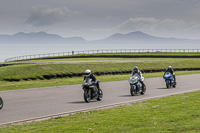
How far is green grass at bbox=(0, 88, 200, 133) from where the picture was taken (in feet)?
30.3

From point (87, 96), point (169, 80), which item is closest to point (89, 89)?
point (87, 96)

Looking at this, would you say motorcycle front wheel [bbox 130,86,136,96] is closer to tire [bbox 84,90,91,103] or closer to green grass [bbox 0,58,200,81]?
tire [bbox 84,90,91,103]

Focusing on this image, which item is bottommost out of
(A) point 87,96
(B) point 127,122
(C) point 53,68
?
(B) point 127,122

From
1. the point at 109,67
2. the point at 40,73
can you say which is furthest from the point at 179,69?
the point at 40,73

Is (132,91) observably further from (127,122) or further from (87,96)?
(127,122)

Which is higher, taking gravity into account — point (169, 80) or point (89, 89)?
point (169, 80)

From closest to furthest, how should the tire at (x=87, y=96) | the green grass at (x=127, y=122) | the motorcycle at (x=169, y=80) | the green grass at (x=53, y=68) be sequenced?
the green grass at (x=127, y=122)
the tire at (x=87, y=96)
the motorcycle at (x=169, y=80)
the green grass at (x=53, y=68)

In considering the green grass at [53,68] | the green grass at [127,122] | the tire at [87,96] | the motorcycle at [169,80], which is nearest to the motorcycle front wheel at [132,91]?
the tire at [87,96]

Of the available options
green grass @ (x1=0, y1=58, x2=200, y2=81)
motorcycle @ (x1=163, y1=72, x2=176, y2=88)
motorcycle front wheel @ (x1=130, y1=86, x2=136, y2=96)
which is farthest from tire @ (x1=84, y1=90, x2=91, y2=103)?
green grass @ (x1=0, y1=58, x2=200, y2=81)

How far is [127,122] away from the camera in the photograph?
10281mm

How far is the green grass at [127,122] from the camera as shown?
30.3 ft

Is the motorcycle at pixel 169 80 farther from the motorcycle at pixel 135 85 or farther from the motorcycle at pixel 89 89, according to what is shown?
the motorcycle at pixel 89 89

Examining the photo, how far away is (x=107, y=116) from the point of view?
38.2ft

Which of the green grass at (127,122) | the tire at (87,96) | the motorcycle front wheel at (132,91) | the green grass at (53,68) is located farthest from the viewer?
the green grass at (53,68)
